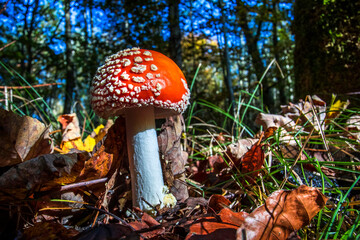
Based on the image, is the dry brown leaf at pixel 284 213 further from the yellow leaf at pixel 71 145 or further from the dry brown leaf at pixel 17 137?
the yellow leaf at pixel 71 145

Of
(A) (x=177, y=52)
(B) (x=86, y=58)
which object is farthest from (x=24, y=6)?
(A) (x=177, y=52)

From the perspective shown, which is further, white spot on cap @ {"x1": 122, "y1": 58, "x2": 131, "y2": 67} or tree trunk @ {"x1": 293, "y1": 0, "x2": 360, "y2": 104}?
tree trunk @ {"x1": 293, "y1": 0, "x2": 360, "y2": 104}

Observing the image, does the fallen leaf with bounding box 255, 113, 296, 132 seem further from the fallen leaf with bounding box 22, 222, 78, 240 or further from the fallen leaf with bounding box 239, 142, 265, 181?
the fallen leaf with bounding box 22, 222, 78, 240

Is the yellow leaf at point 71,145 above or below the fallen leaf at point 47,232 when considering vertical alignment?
above

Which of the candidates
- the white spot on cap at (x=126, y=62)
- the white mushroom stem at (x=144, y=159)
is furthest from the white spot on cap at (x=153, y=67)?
the white mushroom stem at (x=144, y=159)

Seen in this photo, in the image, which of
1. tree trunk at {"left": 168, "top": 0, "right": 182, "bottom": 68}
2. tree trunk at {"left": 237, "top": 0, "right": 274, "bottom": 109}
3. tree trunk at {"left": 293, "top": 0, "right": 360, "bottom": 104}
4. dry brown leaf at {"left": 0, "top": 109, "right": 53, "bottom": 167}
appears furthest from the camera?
tree trunk at {"left": 237, "top": 0, "right": 274, "bottom": 109}

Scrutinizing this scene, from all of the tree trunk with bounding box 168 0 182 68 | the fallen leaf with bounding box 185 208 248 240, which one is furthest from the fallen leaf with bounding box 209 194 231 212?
the tree trunk with bounding box 168 0 182 68
